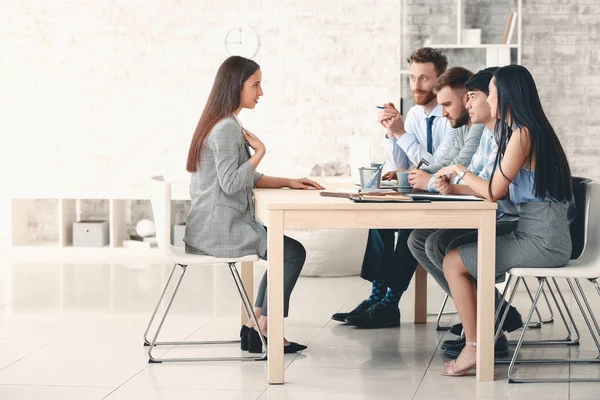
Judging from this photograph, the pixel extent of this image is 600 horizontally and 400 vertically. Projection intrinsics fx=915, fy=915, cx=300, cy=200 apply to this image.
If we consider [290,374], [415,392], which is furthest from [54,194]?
[415,392]

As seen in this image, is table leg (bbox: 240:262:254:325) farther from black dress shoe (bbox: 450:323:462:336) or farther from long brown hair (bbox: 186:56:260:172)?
black dress shoe (bbox: 450:323:462:336)

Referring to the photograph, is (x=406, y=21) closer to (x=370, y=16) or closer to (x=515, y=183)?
(x=370, y=16)

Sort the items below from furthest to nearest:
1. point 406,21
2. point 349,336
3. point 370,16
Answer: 1. point 370,16
2. point 406,21
3. point 349,336

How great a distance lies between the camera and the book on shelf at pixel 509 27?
247 inches

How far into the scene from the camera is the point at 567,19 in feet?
21.9

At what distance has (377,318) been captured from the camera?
429cm

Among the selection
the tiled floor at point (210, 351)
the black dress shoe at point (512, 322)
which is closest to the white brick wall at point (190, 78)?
the tiled floor at point (210, 351)

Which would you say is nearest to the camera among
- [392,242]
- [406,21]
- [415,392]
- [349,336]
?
[415,392]

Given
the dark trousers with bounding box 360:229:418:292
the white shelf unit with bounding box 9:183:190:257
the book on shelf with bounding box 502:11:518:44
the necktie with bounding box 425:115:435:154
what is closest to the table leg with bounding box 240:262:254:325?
the dark trousers with bounding box 360:229:418:292

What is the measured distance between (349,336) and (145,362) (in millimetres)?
960

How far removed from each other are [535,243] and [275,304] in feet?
3.19

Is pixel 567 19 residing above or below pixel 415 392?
above

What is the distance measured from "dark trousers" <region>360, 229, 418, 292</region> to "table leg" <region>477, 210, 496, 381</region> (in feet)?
3.42

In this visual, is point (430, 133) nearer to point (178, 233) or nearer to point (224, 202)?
point (224, 202)
